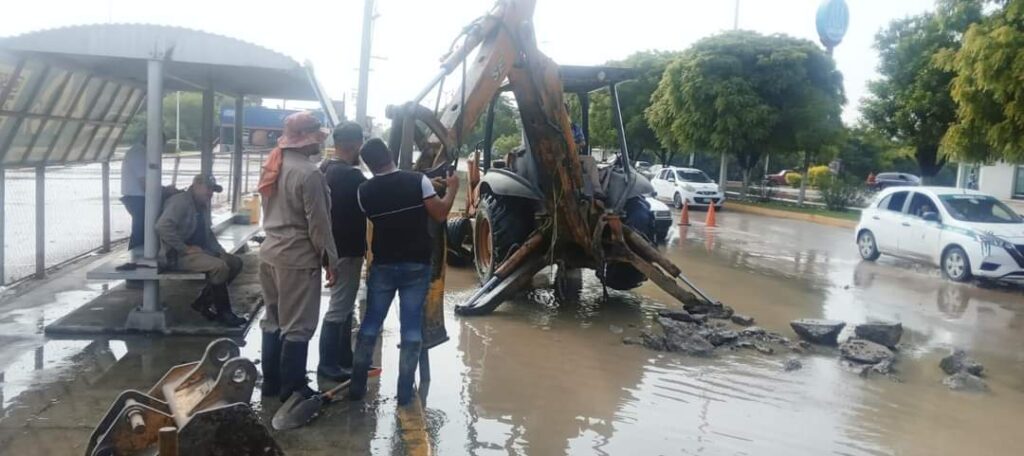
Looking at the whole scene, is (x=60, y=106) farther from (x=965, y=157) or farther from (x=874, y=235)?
(x=965, y=157)

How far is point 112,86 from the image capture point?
9750 mm

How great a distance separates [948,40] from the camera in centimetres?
2428

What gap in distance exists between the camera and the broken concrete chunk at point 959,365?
728 centimetres

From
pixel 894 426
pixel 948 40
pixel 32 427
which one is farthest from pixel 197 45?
pixel 948 40

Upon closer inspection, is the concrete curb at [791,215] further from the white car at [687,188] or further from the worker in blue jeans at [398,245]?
the worker in blue jeans at [398,245]

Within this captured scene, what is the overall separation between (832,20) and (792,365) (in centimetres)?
2142

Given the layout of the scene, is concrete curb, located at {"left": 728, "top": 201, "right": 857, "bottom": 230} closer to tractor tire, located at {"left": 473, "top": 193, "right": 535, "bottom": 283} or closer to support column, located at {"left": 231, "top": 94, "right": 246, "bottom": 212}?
tractor tire, located at {"left": 473, "top": 193, "right": 535, "bottom": 283}

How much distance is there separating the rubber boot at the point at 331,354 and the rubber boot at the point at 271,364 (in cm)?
39

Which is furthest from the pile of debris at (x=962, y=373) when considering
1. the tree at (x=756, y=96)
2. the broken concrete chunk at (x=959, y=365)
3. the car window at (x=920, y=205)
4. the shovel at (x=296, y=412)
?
the tree at (x=756, y=96)

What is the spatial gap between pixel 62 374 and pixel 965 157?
1606cm

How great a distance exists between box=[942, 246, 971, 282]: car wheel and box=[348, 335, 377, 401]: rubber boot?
33.9 ft

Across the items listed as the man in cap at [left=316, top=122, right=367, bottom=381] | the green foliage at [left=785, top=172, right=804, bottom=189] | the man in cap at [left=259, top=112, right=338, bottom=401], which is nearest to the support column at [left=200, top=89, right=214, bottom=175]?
the man in cap at [left=316, top=122, right=367, bottom=381]

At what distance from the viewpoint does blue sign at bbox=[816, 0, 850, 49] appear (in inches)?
1022

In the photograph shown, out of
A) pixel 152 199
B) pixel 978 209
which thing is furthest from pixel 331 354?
pixel 978 209
